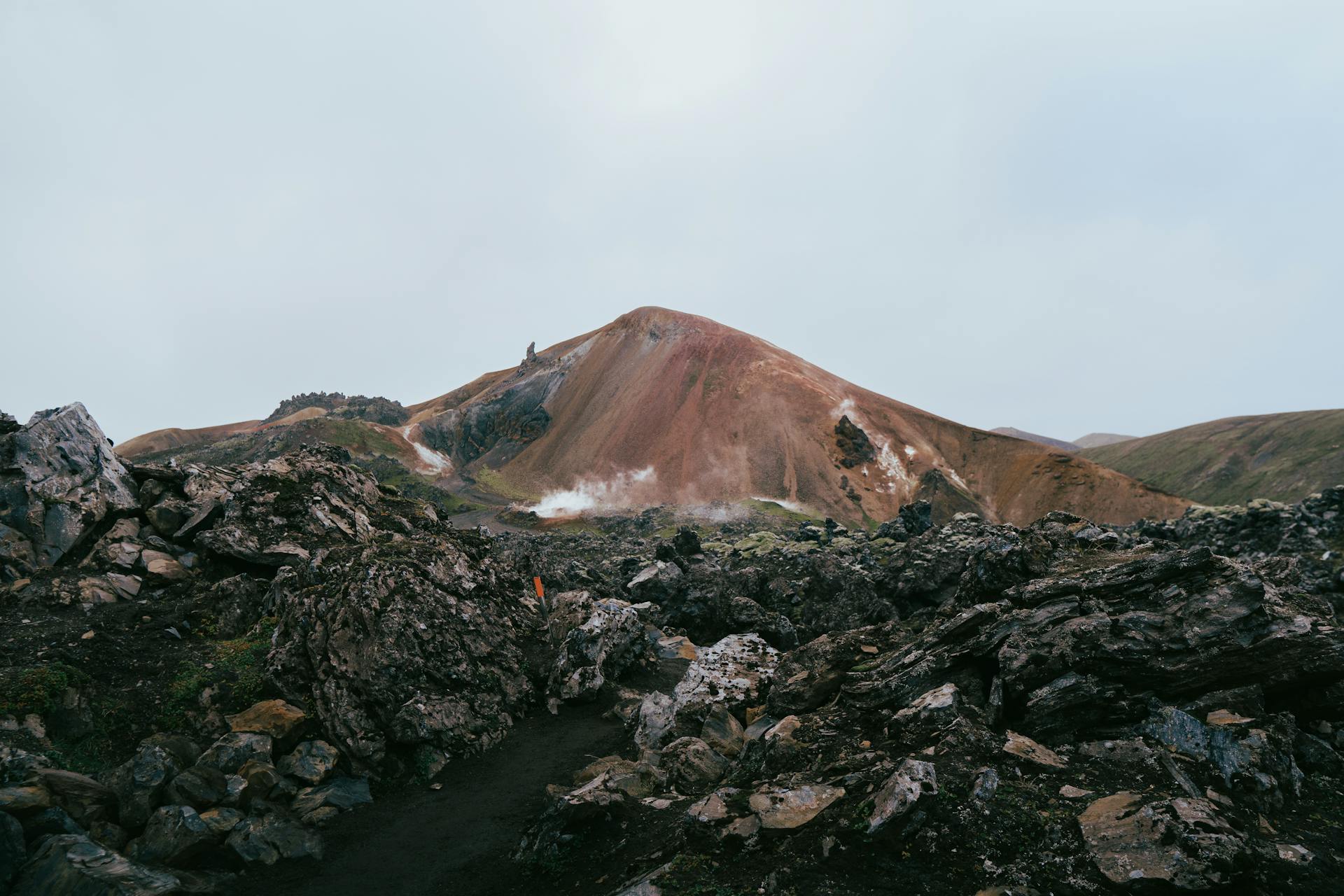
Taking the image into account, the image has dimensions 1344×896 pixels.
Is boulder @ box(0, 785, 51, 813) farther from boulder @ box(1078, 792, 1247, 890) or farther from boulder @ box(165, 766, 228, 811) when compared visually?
boulder @ box(1078, 792, 1247, 890)

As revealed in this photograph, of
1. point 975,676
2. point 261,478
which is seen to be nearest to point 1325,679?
point 975,676

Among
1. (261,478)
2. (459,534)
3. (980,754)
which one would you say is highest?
(261,478)

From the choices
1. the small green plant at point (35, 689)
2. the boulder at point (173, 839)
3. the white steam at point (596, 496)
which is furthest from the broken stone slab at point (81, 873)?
the white steam at point (596, 496)

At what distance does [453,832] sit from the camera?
11.8 meters

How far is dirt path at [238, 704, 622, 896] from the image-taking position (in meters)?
10.0

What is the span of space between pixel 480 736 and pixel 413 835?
13.3 feet

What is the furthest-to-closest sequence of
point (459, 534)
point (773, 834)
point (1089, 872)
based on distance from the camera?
1. point (459, 534)
2. point (773, 834)
3. point (1089, 872)

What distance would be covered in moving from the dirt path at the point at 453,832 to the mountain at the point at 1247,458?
10978cm

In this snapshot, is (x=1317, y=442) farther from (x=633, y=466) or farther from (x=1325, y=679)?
(x=1325, y=679)

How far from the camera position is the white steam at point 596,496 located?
328ft

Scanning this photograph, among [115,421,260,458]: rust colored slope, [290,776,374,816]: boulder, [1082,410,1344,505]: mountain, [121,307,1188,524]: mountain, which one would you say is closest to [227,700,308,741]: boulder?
[290,776,374,816]: boulder

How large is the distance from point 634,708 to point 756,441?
3752 inches

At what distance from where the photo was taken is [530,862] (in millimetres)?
9969

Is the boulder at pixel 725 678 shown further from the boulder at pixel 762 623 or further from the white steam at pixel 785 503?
the white steam at pixel 785 503
